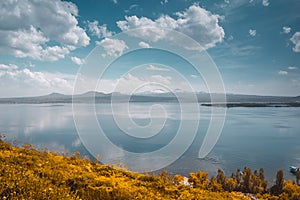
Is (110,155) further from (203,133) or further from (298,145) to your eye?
(298,145)

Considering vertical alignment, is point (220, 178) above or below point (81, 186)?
below

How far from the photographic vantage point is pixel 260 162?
29.5 metres

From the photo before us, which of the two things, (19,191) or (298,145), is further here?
(298,145)

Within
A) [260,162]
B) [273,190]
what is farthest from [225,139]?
[273,190]

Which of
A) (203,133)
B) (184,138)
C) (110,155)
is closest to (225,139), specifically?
(203,133)

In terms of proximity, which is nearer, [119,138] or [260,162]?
[260,162]

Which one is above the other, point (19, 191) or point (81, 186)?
point (19, 191)

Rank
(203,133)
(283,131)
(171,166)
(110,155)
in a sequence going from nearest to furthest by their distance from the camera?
1. (171,166)
2. (110,155)
3. (203,133)
4. (283,131)

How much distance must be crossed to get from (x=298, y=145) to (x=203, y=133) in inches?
641

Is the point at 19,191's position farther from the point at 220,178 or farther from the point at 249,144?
the point at 249,144

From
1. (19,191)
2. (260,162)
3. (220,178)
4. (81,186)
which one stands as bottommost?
(260,162)

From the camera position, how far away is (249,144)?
3997 centimetres

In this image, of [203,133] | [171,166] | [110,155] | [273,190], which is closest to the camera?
[273,190]

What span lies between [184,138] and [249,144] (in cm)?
1086
